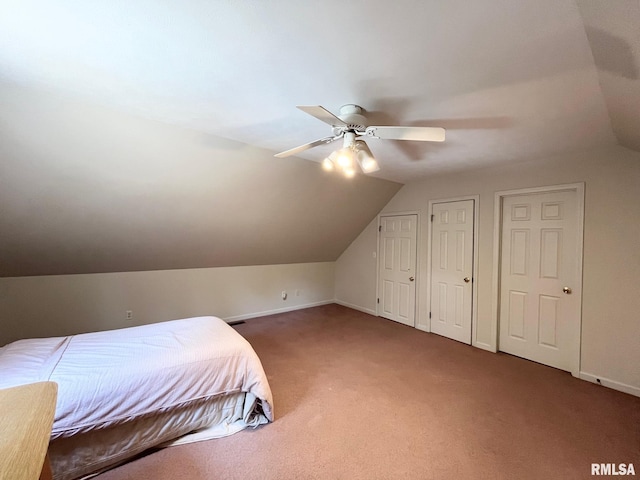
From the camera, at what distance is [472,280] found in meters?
3.63

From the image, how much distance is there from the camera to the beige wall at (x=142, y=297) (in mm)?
3312

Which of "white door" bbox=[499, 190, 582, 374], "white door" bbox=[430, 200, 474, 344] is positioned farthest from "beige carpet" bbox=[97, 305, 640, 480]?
"white door" bbox=[430, 200, 474, 344]

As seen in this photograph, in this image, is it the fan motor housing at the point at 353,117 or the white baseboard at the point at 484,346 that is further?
the white baseboard at the point at 484,346

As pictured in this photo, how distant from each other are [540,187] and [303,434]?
354 centimetres

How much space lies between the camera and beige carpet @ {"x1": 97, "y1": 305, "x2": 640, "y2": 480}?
67.3 inches

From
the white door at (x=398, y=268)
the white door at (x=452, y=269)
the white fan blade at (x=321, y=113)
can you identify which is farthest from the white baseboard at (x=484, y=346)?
the white fan blade at (x=321, y=113)

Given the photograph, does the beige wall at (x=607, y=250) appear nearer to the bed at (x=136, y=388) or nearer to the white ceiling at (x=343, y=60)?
the white ceiling at (x=343, y=60)

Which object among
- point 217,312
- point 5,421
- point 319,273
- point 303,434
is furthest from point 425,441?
point 319,273

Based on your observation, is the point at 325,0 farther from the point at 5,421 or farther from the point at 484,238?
the point at 484,238

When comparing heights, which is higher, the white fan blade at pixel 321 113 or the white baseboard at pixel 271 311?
the white fan blade at pixel 321 113

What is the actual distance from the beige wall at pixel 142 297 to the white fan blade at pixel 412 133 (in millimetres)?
3756

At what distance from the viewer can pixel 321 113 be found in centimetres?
155

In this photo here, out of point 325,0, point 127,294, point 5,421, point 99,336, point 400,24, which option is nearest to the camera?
point 5,421

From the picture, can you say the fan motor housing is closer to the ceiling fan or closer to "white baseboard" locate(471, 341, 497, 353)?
the ceiling fan
